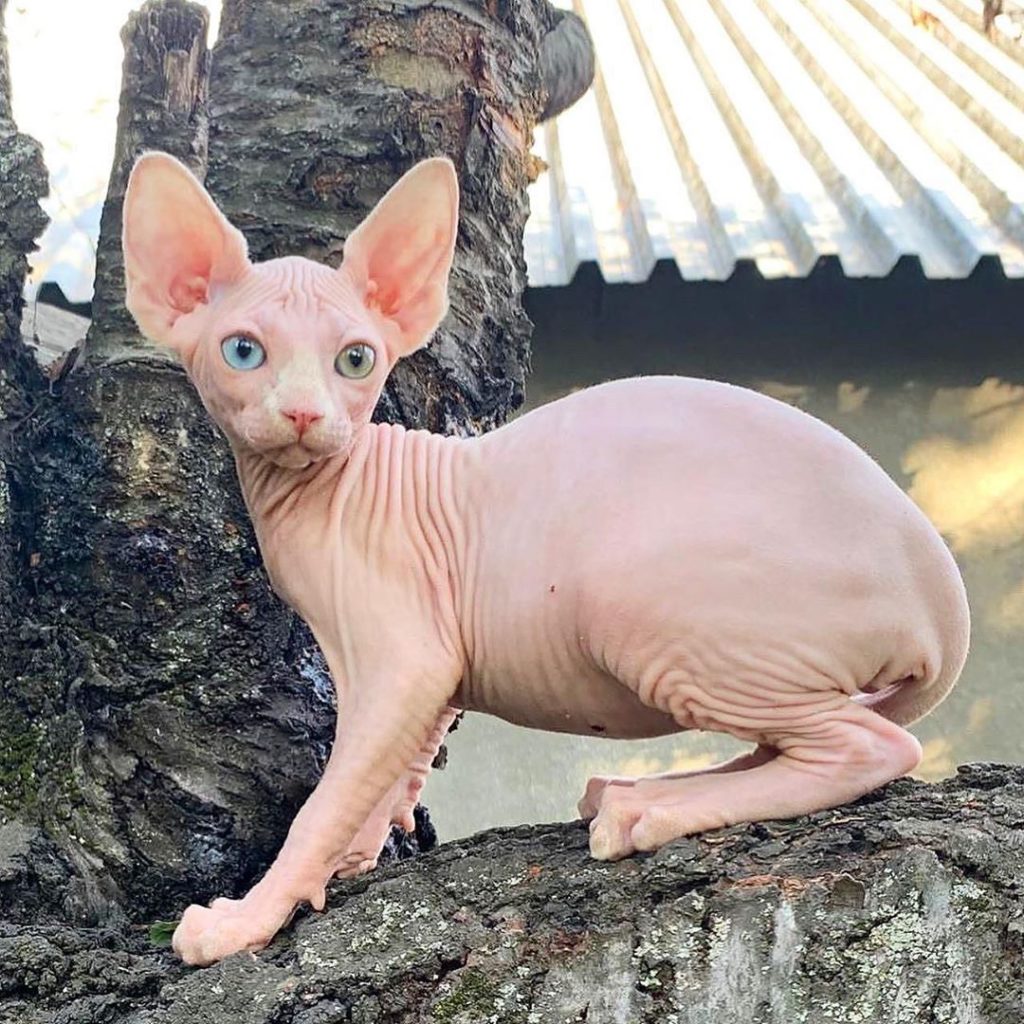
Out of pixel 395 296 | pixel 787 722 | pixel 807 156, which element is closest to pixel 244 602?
pixel 395 296

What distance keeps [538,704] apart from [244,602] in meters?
0.50

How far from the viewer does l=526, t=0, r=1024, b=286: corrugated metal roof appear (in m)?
3.36

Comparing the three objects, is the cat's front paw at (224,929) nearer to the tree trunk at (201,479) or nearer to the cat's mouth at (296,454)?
the tree trunk at (201,479)

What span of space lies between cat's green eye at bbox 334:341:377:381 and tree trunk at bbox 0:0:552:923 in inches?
16.2

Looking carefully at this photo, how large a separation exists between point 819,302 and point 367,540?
8.02 ft

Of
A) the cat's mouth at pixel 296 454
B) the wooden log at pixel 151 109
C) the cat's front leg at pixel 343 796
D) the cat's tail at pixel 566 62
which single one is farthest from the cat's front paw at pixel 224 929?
the cat's tail at pixel 566 62

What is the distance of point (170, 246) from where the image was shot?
1406 millimetres

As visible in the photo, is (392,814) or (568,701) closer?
(568,701)

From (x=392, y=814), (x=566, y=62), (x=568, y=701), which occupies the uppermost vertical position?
(x=566, y=62)

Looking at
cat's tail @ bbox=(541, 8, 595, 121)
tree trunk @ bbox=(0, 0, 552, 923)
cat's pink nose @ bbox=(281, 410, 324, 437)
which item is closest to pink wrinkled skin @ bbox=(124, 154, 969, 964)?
cat's pink nose @ bbox=(281, 410, 324, 437)

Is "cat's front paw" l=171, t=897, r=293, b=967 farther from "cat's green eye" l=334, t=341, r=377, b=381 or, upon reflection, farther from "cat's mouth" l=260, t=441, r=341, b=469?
"cat's green eye" l=334, t=341, r=377, b=381

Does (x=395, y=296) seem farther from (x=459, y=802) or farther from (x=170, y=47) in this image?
(x=459, y=802)

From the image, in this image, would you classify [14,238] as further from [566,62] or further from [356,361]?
[566,62]

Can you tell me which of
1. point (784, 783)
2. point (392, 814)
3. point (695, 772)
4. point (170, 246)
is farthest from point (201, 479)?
point (784, 783)
